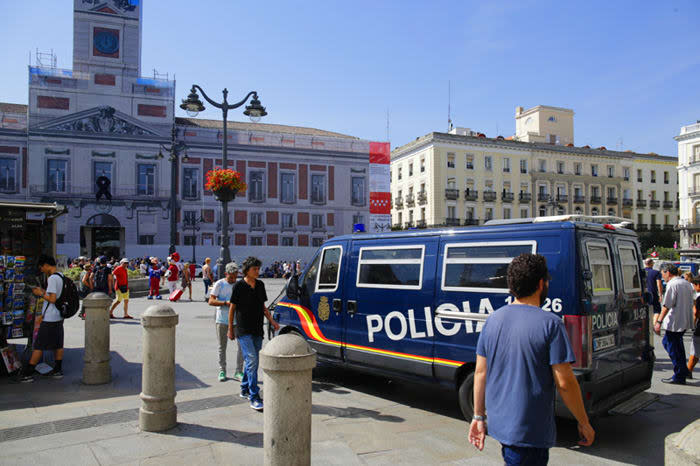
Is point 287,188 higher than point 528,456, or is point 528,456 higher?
point 287,188

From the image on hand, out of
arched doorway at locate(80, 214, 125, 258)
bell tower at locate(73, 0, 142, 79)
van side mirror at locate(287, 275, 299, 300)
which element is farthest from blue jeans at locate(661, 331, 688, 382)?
bell tower at locate(73, 0, 142, 79)

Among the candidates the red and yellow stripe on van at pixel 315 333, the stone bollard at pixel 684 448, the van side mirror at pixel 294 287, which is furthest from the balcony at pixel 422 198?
the stone bollard at pixel 684 448

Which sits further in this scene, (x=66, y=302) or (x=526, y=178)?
(x=526, y=178)

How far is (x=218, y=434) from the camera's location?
16.3ft

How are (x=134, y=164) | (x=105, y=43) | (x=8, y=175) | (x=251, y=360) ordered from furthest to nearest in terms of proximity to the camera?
(x=105, y=43), (x=134, y=164), (x=8, y=175), (x=251, y=360)

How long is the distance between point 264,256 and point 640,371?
41217 millimetres

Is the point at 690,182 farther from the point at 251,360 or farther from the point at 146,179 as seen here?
the point at 251,360

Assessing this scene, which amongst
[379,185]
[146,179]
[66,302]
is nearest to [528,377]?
[66,302]

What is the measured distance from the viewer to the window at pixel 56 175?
41.3m

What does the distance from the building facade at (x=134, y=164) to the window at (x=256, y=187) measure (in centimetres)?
9

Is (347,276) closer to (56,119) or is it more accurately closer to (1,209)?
(1,209)

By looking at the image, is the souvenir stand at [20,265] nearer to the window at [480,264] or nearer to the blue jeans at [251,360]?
the blue jeans at [251,360]

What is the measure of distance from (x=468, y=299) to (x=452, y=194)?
50.1 meters

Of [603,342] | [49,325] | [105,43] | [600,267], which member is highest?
[105,43]
